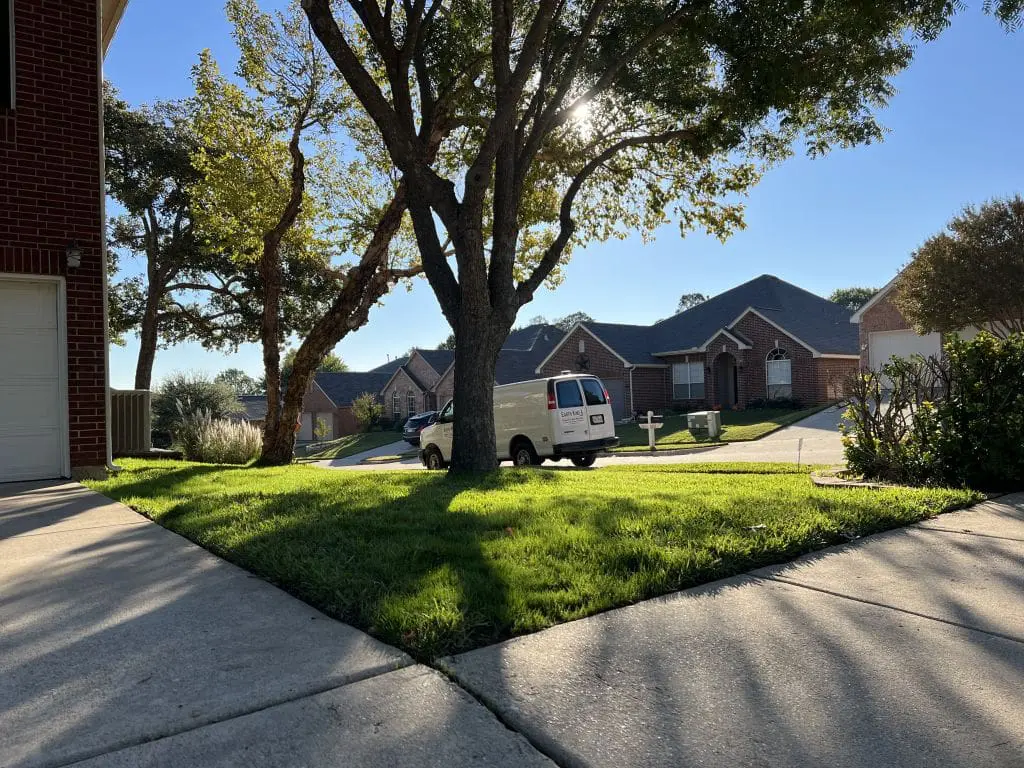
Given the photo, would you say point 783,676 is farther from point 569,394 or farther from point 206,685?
point 569,394

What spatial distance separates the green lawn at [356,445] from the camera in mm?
39906

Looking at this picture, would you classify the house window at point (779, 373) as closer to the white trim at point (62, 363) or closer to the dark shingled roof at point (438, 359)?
the dark shingled roof at point (438, 359)

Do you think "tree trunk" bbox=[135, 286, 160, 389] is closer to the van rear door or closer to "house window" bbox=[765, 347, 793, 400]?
the van rear door

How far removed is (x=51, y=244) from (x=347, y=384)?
51.9 m

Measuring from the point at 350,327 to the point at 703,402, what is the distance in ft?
71.6

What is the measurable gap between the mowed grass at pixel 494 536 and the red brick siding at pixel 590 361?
2735cm

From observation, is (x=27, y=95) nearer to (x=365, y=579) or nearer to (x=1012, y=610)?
(x=365, y=579)

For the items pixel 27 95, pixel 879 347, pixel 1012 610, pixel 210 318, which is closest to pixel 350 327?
pixel 27 95

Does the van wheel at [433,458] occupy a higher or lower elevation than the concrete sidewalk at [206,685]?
lower

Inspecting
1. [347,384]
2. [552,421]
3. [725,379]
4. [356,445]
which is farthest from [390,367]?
[552,421]

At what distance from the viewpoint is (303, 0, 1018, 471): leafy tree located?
363 inches

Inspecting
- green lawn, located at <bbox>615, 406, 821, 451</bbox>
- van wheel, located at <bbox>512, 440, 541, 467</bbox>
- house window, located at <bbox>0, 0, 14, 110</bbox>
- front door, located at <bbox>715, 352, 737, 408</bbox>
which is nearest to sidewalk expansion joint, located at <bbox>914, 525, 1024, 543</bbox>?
house window, located at <bbox>0, 0, 14, 110</bbox>

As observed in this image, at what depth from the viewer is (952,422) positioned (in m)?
7.50

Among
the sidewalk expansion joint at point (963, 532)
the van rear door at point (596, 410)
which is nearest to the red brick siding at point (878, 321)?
the van rear door at point (596, 410)
